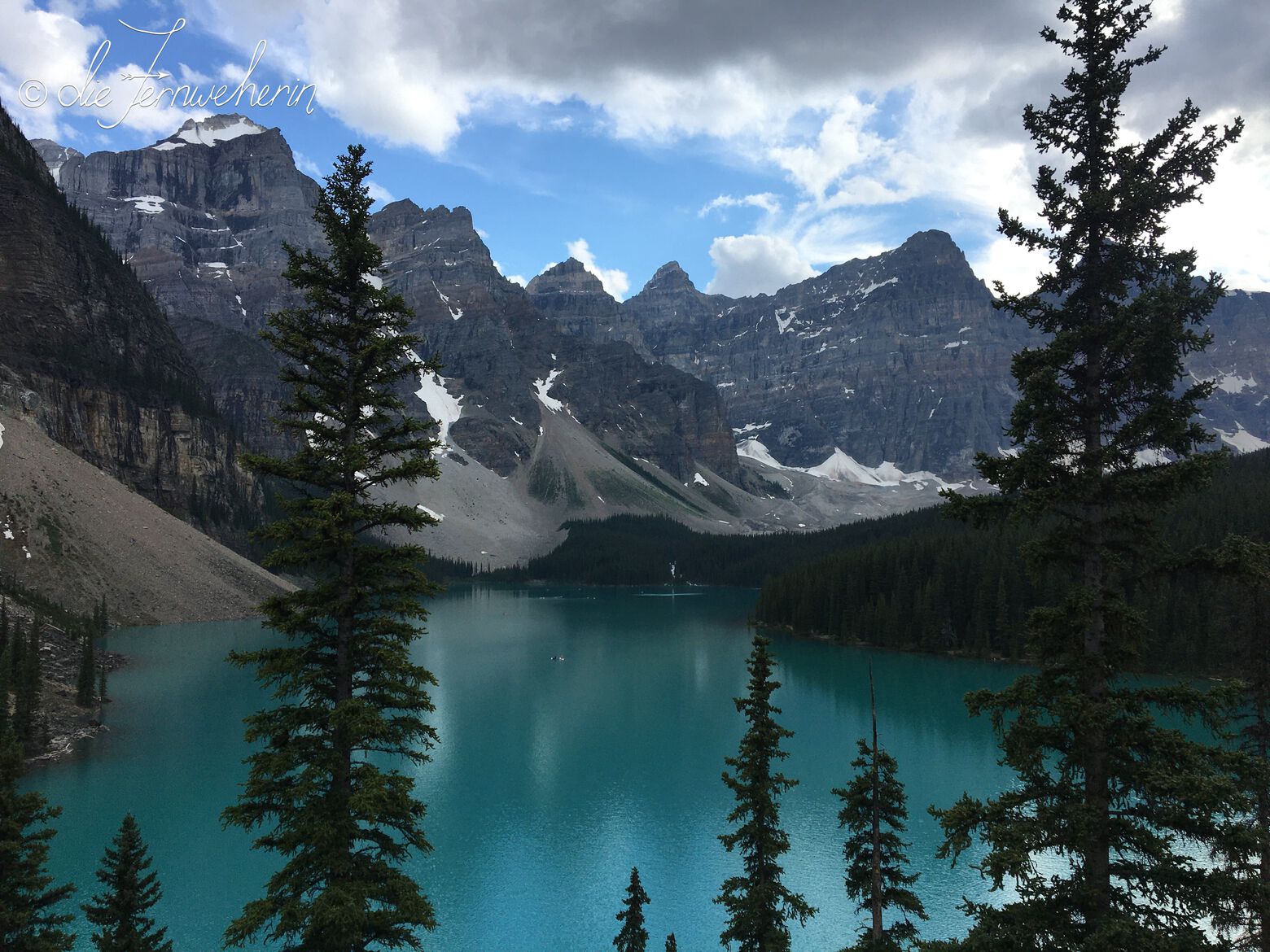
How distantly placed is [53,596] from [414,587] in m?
95.2

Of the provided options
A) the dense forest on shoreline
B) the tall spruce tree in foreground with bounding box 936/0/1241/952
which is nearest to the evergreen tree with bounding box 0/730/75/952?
the tall spruce tree in foreground with bounding box 936/0/1241/952

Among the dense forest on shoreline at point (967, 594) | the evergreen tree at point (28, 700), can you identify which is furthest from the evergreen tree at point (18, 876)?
the dense forest on shoreline at point (967, 594)

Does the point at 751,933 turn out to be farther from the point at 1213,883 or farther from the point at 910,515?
the point at 910,515

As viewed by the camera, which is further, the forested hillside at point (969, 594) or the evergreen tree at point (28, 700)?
the forested hillside at point (969, 594)

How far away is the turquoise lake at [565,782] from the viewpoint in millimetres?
30156

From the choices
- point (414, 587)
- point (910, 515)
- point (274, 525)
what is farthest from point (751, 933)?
point (910, 515)

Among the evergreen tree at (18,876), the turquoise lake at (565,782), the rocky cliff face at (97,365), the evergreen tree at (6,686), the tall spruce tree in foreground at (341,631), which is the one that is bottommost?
the turquoise lake at (565,782)

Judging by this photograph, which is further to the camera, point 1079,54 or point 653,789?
point 653,789

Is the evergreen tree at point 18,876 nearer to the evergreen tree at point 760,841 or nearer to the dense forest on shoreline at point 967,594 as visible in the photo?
the evergreen tree at point 760,841

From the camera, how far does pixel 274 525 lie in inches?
495

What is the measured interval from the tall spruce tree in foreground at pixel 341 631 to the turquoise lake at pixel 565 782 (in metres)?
18.0

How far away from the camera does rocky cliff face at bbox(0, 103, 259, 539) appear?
441 ft

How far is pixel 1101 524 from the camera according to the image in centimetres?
998

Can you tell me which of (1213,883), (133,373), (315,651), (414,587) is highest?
(133,373)
